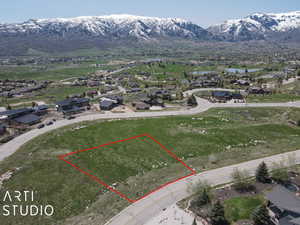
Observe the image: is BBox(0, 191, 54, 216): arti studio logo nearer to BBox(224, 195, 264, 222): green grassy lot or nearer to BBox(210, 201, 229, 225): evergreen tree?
BBox(210, 201, 229, 225): evergreen tree

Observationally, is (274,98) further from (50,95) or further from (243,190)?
(50,95)

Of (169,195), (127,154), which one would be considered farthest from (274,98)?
(169,195)

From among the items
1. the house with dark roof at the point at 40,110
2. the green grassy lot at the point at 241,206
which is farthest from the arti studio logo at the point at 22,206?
the house with dark roof at the point at 40,110

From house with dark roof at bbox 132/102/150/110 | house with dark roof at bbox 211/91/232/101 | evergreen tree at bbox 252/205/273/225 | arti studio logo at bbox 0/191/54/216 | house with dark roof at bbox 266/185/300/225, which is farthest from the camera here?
A: house with dark roof at bbox 211/91/232/101

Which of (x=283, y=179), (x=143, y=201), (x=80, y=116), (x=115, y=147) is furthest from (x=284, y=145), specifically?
(x=80, y=116)

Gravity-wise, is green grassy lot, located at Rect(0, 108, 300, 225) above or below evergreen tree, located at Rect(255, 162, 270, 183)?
below

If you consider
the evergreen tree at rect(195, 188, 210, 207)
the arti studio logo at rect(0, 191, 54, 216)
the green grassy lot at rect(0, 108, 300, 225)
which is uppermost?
the evergreen tree at rect(195, 188, 210, 207)

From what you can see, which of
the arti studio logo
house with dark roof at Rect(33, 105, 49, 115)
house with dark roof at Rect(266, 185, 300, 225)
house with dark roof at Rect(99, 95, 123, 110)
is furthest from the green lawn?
the arti studio logo
